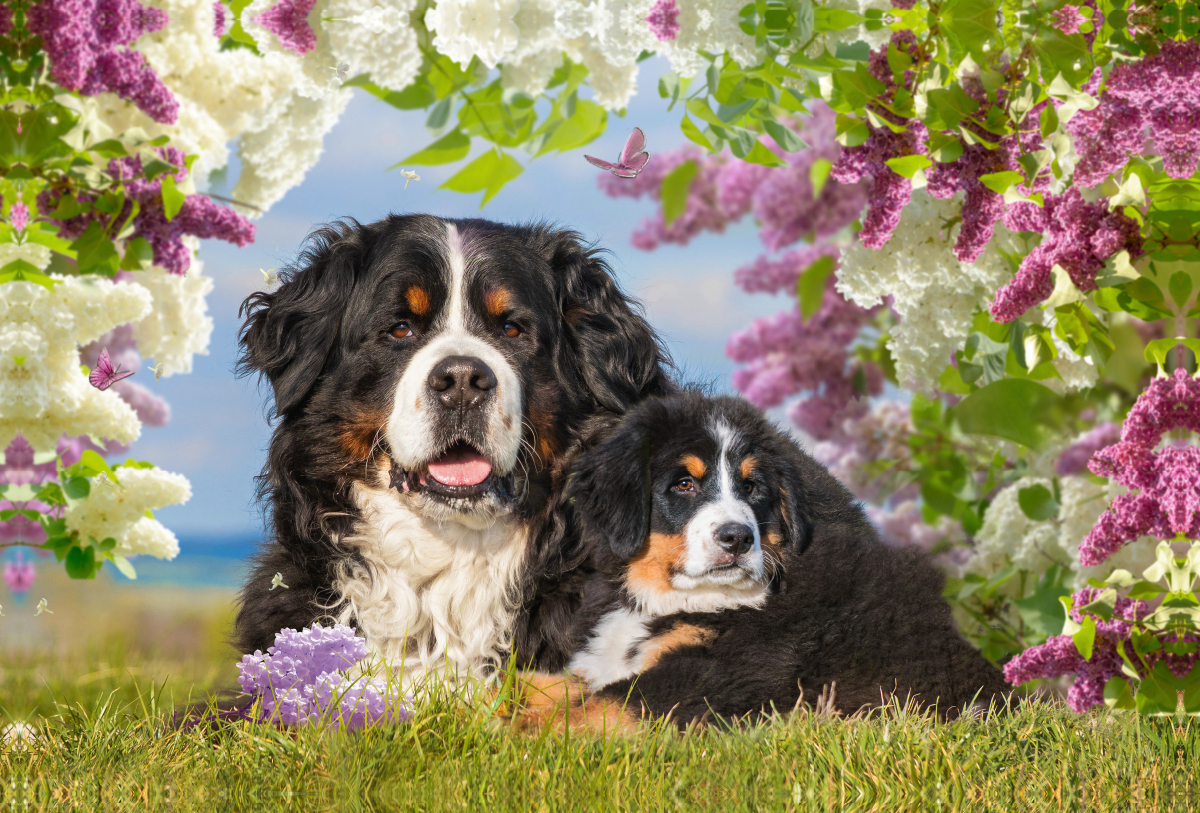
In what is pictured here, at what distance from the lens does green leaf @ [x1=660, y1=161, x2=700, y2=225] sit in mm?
6000

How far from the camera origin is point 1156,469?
3318 millimetres

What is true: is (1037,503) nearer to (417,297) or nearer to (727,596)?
(727,596)

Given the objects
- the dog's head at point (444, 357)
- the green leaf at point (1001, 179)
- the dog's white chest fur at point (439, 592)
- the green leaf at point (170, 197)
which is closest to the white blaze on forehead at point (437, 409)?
the dog's head at point (444, 357)

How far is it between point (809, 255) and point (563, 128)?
8.89 feet

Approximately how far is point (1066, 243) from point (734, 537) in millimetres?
1516

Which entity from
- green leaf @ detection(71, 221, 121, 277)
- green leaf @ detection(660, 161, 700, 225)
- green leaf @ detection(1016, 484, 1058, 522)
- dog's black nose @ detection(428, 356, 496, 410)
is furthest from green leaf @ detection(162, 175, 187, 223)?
green leaf @ detection(1016, 484, 1058, 522)

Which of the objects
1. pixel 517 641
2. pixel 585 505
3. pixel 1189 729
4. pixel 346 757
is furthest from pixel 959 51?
pixel 346 757

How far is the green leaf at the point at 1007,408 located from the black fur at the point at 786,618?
40.2 inches

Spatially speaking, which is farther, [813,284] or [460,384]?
[813,284]

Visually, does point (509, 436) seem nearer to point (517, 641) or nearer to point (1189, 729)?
point (517, 641)

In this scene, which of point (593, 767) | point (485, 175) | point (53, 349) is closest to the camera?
point (593, 767)

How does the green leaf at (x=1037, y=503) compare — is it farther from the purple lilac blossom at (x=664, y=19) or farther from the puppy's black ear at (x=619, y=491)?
the purple lilac blossom at (x=664, y=19)

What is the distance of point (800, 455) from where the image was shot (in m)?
3.59

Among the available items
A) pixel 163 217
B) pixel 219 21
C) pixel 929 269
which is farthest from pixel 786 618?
pixel 219 21
